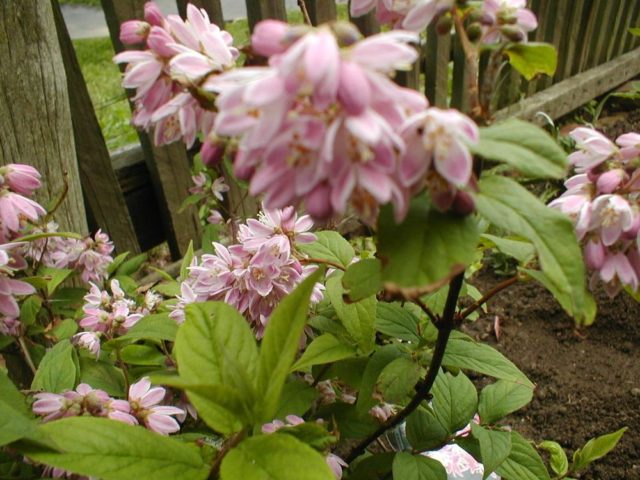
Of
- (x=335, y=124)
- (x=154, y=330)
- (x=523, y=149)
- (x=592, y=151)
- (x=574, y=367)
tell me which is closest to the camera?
(x=335, y=124)

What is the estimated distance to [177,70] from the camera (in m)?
0.58

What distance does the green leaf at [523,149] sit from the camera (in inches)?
20.3

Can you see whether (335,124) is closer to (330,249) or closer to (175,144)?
(330,249)

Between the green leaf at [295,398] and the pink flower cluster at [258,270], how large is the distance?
0.11m

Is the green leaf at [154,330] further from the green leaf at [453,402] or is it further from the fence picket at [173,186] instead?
the fence picket at [173,186]

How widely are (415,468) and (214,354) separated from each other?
44cm

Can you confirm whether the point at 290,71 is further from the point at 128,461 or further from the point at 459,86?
the point at 459,86

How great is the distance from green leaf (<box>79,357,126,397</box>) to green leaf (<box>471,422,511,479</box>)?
65cm

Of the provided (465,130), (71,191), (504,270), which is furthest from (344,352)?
(504,270)

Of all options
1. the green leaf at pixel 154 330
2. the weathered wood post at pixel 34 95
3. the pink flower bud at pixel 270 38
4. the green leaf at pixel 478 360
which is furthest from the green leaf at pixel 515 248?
the weathered wood post at pixel 34 95

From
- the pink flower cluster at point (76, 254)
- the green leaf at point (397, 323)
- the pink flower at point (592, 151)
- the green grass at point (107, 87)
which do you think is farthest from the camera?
the green grass at point (107, 87)

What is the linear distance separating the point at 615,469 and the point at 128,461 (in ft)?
5.44

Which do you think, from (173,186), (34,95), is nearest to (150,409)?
(34,95)

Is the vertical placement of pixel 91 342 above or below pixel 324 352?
below
